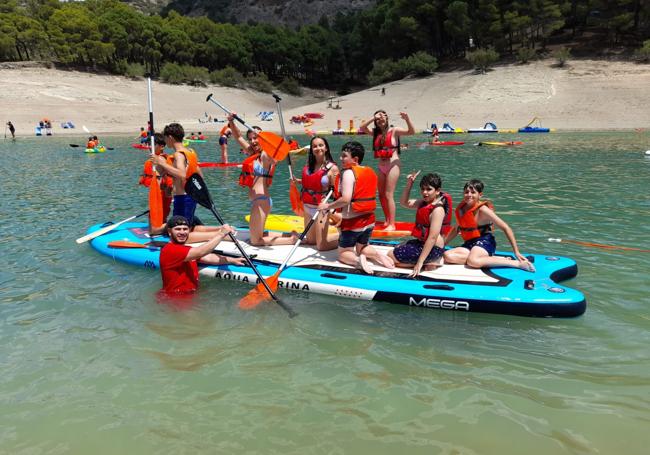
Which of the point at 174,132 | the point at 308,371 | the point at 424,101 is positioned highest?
the point at 424,101

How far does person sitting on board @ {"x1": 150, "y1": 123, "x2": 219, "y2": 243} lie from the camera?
6.64 m

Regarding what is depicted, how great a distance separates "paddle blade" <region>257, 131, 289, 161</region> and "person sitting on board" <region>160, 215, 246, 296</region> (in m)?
1.38

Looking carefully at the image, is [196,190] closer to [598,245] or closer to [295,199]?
[295,199]

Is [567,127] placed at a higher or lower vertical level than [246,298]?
higher

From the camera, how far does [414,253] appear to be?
239 inches

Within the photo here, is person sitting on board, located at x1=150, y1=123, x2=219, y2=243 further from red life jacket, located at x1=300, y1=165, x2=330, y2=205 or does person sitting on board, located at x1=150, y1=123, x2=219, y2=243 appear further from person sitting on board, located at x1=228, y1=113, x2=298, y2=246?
red life jacket, located at x1=300, y1=165, x2=330, y2=205

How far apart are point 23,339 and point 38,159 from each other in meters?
21.1

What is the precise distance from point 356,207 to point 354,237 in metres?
0.47

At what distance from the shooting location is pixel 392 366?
14.5 ft

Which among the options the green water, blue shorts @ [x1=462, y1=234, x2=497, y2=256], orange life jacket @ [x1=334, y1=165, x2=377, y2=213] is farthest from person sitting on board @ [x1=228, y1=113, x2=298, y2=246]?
blue shorts @ [x1=462, y1=234, x2=497, y2=256]

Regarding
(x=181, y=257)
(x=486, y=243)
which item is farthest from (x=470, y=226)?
(x=181, y=257)

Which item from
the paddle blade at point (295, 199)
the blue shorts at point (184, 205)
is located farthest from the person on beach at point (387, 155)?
the blue shorts at point (184, 205)

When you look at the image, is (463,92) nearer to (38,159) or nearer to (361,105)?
(361,105)

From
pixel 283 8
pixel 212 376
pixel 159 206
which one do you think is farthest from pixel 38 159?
pixel 283 8
